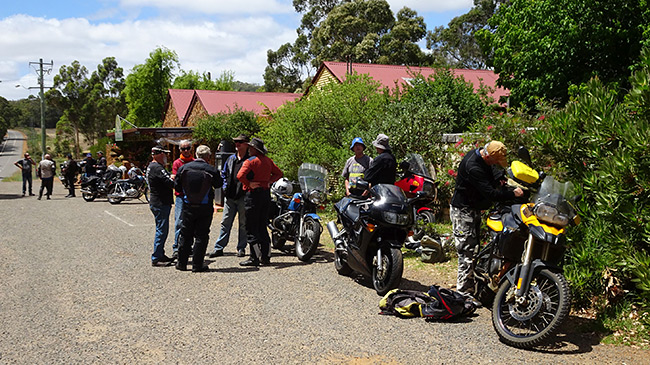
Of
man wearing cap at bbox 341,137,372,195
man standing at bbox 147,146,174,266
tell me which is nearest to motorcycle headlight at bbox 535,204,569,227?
man wearing cap at bbox 341,137,372,195

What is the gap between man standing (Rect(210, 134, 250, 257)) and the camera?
868 cm

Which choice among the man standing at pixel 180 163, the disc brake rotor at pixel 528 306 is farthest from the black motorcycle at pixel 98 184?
the disc brake rotor at pixel 528 306

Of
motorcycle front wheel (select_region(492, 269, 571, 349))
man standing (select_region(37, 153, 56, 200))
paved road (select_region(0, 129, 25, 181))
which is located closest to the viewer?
motorcycle front wheel (select_region(492, 269, 571, 349))

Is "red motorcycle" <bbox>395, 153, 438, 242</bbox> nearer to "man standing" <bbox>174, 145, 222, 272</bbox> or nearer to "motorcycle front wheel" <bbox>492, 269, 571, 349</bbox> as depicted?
"man standing" <bbox>174, 145, 222, 272</bbox>

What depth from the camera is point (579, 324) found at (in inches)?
215

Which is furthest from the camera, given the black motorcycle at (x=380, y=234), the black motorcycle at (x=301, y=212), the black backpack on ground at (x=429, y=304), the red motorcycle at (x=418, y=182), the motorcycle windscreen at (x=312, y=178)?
the red motorcycle at (x=418, y=182)

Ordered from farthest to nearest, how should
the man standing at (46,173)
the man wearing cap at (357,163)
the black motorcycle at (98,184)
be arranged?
1. the man standing at (46,173)
2. the black motorcycle at (98,184)
3. the man wearing cap at (357,163)

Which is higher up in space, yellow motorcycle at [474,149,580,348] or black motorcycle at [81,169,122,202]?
yellow motorcycle at [474,149,580,348]

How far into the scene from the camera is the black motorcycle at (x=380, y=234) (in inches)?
254

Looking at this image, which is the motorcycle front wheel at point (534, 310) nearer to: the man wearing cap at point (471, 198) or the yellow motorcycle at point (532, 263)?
the yellow motorcycle at point (532, 263)

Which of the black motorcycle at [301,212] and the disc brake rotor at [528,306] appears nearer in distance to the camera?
the disc brake rotor at [528,306]

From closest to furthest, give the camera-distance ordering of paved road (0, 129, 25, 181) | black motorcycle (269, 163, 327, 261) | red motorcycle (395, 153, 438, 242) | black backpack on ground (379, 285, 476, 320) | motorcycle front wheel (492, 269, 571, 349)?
motorcycle front wheel (492, 269, 571, 349) < black backpack on ground (379, 285, 476, 320) < black motorcycle (269, 163, 327, 261) < red motorcycle (395, 153, 438, 242) < paved road (0, 129, 25, 181)

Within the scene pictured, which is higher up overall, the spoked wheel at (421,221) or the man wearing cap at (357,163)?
the man wearing cap at (357,163)

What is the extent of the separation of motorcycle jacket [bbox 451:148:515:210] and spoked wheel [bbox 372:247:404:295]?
89cm
